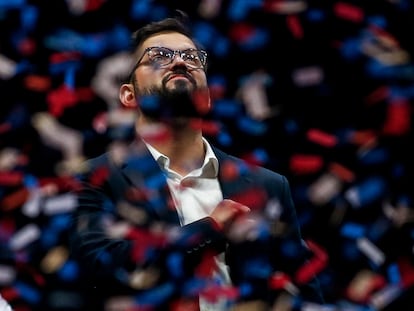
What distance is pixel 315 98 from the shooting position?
85.5 inches

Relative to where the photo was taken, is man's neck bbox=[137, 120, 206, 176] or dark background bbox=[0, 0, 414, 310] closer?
man's neck bbox=[137, 120, 206, 176]

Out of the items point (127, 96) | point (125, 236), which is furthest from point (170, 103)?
point (125, 236)

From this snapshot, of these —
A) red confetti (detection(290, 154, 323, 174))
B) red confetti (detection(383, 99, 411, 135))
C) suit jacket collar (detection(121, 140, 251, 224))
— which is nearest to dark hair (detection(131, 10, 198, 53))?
A: suit jacket collar (detection(121, 140, 251, 224))

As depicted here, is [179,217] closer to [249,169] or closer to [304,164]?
[249,169]

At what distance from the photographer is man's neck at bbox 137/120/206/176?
166 centimetres

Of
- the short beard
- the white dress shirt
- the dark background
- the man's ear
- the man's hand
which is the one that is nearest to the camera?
the man's hand

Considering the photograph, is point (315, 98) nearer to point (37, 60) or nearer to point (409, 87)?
point (409, 87)

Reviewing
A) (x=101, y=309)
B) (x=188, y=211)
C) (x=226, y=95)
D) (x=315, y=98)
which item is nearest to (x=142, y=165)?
(x=188, y=211)

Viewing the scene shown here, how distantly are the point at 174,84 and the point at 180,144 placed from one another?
0.11 meters

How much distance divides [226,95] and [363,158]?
0.34 meters

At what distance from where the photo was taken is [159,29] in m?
1.81

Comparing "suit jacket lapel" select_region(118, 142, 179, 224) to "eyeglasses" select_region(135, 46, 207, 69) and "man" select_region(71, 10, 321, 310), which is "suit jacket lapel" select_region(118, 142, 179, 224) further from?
"eyeglasses" select_region(135, 46, 207, 69)

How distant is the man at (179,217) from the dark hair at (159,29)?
0.04 meters

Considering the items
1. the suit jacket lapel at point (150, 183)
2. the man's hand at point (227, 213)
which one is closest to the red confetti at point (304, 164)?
the suit jacket lapel at point (150, 183)
